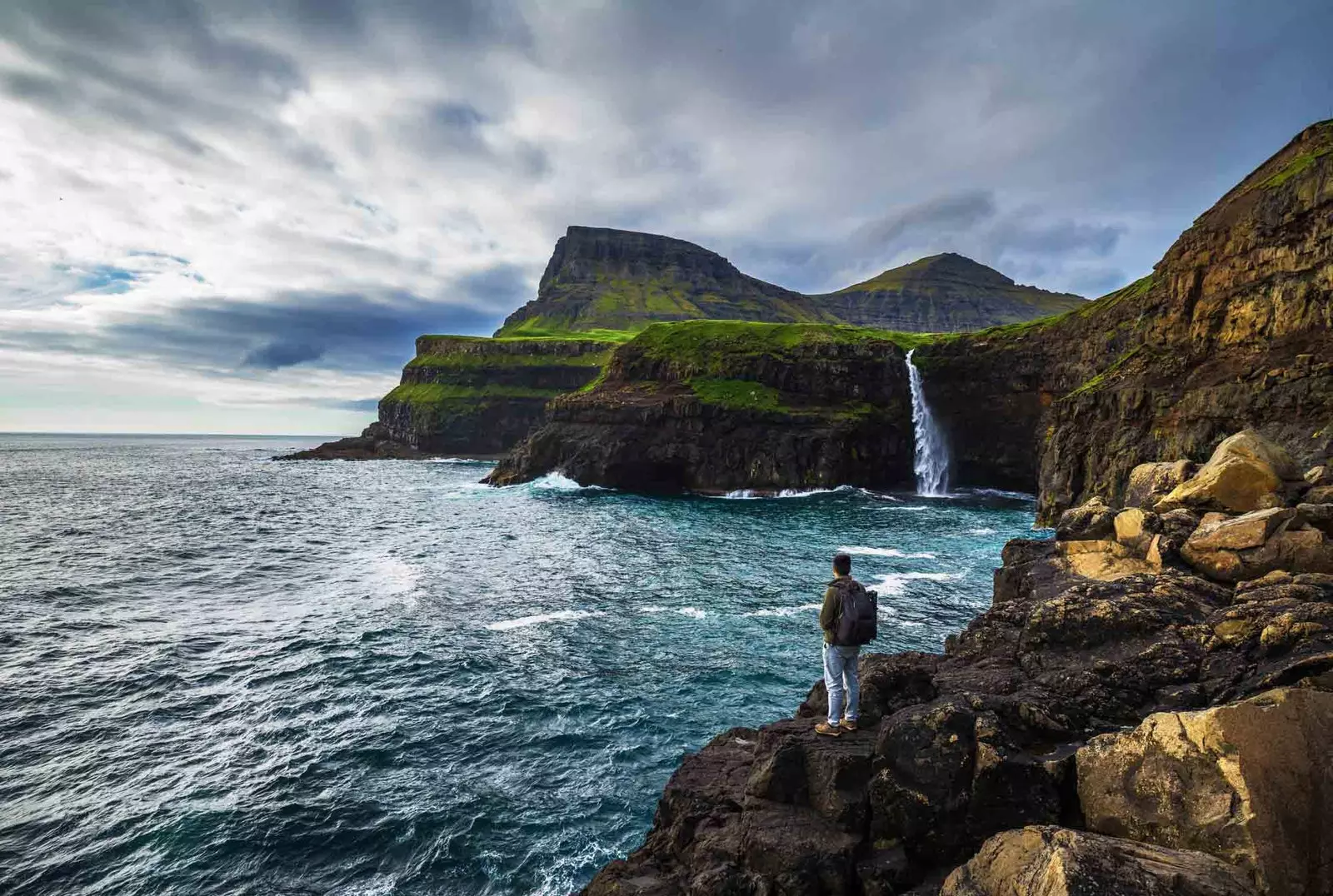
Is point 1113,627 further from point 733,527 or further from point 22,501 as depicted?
point 22,501

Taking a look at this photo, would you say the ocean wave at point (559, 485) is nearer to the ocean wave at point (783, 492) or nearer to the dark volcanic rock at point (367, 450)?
the ocean wave at point (783, 492)

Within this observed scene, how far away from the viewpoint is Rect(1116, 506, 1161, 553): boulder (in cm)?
1639

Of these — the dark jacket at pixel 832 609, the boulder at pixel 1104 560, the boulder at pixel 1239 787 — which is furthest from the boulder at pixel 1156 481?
the boulder at pixel 1239 787

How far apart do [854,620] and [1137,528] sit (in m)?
11.2

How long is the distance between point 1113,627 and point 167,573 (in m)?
49.5

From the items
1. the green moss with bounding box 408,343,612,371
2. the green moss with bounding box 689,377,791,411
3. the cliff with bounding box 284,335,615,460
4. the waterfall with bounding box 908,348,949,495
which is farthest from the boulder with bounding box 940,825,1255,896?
the green moss with bounding box 408,343,612,371

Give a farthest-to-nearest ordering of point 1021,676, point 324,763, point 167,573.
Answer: point 167,573
point 324,763
point 1021,676

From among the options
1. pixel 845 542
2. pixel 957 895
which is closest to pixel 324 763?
pixel 957 895

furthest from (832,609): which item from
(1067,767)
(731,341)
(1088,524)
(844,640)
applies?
(731,341)

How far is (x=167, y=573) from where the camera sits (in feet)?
129

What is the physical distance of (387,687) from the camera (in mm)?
22312

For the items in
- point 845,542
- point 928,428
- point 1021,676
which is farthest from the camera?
point 928,428

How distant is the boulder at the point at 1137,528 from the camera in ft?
53.8

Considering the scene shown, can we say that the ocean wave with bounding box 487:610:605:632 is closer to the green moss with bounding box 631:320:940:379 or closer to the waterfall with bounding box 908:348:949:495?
the waterfall with bounding box 908:348:949:495
